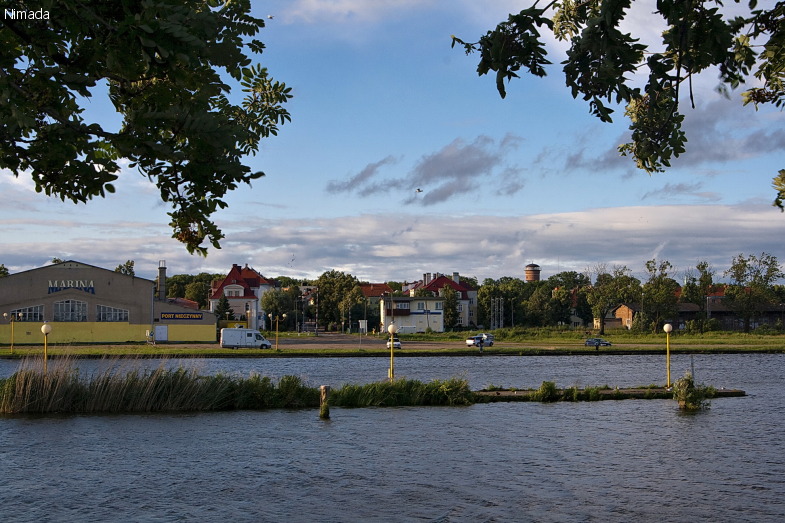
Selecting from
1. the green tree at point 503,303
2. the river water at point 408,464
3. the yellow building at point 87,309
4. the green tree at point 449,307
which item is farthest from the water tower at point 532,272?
the river water at point 408,464

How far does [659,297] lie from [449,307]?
35.2 m

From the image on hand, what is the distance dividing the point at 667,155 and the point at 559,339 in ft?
308

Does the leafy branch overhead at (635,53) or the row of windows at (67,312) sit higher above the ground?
the leafy branch overhead at (635,53)

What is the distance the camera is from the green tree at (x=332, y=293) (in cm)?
12669

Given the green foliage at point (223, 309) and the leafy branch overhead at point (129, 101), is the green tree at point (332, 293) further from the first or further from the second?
the leafy branch overhead at point (129, 101)

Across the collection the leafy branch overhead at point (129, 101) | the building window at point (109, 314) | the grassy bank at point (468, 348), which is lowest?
the grassy bank at point (468, 348)

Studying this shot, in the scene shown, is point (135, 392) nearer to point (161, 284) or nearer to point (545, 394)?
point (545, 394)

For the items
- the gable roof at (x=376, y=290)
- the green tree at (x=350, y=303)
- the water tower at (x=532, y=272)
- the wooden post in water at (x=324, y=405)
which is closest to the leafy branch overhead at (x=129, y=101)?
the wooden post in water at (x=324, y=405)

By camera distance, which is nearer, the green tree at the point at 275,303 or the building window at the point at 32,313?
the building window at the point at 32,313

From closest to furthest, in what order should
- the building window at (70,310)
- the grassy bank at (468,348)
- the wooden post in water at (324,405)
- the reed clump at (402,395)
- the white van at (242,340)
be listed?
the wooden post in water at (324,405), the reed clump at (402,395), the grassy bank at (468,348), the white van at (242,340), the building window at (70,310)

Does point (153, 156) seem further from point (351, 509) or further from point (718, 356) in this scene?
point (718, 356)

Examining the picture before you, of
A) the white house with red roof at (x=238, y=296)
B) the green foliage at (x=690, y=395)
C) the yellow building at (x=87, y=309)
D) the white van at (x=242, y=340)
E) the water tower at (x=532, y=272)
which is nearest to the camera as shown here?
the green foliage at (x=690, y=395)

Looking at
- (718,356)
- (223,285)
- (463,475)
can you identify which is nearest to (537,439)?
(463,475)

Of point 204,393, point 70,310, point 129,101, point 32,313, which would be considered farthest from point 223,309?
point 129,101
